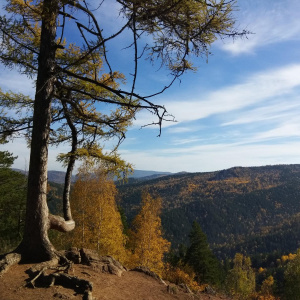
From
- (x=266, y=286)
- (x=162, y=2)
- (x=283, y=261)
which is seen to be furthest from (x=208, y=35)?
(x=283, y=261)

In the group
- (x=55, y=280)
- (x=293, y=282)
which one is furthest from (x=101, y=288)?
(x=293, y=282)

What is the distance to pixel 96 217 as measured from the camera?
1692 centimetres

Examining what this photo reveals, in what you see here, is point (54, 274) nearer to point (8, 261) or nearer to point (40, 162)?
point (8, 261)

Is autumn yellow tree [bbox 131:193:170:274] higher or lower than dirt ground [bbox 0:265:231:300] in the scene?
lower

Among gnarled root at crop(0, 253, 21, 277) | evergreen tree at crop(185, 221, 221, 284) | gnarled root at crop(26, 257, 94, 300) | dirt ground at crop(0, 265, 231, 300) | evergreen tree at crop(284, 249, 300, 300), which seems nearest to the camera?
dirt ground at crop(0, 265, 231, 300)

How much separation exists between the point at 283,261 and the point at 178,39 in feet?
390

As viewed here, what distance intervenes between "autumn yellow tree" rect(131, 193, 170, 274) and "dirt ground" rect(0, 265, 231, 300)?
1261 cm

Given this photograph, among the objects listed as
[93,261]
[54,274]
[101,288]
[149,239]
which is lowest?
[149,239]

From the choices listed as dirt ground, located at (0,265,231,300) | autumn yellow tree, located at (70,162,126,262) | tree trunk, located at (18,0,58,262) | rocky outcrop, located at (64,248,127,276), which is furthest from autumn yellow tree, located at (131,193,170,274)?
tree trunk, located at (18,0,58,262)

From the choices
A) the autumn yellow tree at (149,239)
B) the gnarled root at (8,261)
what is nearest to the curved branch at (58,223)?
the gnarled root at (8,261)

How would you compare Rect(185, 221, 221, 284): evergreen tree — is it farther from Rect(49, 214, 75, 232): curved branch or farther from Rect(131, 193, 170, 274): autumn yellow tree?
Rect(49, 214, 75, 232): curved branch

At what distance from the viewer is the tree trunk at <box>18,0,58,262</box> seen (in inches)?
234

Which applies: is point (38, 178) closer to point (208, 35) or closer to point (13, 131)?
point (13, 131)

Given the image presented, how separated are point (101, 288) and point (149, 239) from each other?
15.5 meters
